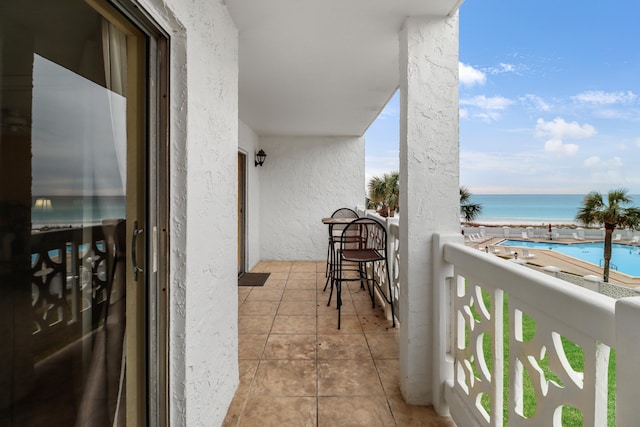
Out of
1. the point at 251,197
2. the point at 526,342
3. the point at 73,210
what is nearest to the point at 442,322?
the point at 526,342

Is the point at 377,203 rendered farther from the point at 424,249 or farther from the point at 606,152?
the point at 606,152

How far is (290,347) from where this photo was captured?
2.57 metres

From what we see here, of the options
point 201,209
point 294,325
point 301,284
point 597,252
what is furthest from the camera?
point 597,252

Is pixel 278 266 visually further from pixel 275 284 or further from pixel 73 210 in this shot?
pixel 73 210

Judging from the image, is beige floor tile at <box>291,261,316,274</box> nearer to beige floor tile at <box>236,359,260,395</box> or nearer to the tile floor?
the tile floor

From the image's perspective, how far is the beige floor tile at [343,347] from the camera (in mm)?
2430

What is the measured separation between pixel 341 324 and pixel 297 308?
65cm

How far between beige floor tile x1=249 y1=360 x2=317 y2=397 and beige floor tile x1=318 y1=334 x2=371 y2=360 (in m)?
0.19

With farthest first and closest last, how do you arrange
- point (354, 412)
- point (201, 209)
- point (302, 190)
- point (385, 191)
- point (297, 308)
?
point (385, 191), point (302, 190), point (297, 308), point (354, 412), point (201, 209)

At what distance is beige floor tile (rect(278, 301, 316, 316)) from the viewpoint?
130 inches

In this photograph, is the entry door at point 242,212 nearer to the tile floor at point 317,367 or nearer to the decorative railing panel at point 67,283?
the tile floor at point 317,367

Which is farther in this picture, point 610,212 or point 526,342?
point 610,212

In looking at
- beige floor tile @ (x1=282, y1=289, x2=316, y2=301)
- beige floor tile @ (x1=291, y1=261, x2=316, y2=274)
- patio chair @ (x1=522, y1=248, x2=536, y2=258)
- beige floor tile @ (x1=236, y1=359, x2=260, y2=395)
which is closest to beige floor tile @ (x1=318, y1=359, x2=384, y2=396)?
beige floor tile @ (x1=236, y1=359, x2=260, y2=395)

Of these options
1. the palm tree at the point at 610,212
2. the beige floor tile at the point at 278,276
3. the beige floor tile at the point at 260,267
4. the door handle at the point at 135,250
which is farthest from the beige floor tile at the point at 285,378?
the palm tree at the point at 610,212
